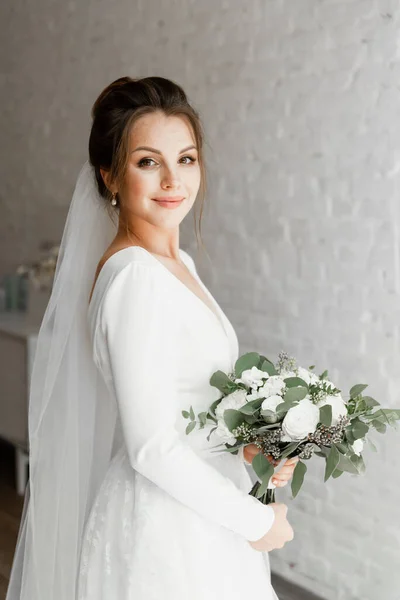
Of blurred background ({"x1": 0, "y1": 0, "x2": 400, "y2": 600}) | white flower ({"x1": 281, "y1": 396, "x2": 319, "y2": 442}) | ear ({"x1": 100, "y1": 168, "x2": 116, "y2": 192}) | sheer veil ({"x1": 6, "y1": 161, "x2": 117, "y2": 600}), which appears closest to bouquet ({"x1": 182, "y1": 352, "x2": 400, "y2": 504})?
white flower ({"x1": 281, "y1": 396, "x2": 319, "y2": 442})

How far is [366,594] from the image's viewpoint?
8.61 feet

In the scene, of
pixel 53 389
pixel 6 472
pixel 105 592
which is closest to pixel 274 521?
pixel 105 592

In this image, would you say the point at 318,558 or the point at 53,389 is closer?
the point at 53,389

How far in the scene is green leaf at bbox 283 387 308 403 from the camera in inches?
59.9

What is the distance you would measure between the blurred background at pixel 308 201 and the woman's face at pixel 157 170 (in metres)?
0.95

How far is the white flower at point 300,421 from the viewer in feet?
4.86

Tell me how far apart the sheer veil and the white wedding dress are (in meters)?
0.14

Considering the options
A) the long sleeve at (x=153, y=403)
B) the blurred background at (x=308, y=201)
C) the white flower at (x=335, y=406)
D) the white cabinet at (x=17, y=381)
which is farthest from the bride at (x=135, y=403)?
the white cabinet at (x=17, y=381)

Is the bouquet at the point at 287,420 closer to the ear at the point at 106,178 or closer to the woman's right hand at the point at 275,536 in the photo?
the woman's right hand at the point at 275,536

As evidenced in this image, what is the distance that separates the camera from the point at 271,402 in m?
1.52

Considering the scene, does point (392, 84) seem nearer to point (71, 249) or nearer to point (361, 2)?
point (361, 2)

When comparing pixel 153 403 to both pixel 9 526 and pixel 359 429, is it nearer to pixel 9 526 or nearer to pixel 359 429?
pixel 359 429

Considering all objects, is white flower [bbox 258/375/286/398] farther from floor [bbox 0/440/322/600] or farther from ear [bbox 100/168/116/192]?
floor [bbox 0/440/322/600]

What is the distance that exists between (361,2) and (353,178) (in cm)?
58
